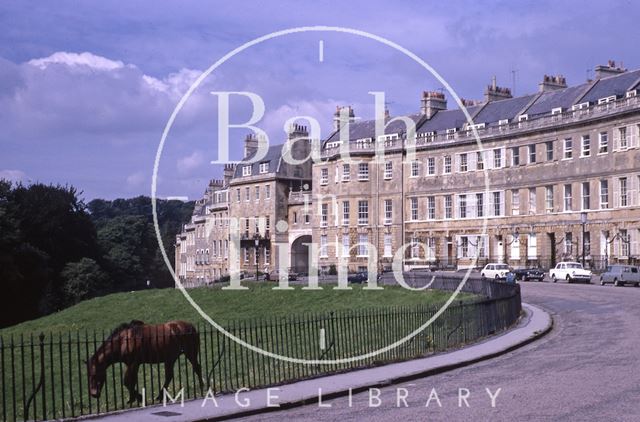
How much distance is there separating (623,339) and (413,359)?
6629mm

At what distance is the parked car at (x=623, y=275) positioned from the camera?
5288 centimetres

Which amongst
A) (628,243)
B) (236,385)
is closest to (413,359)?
(236,385)

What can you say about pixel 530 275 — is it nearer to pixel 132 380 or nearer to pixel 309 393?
pixel 309 393

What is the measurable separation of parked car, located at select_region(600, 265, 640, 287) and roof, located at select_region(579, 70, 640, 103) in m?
19.7

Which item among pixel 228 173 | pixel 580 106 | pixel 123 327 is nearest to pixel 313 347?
pixel 123 327

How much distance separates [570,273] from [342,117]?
41.5 metres

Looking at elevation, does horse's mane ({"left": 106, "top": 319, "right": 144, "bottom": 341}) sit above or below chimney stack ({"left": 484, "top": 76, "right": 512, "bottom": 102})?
below

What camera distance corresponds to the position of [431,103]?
89.1 meters

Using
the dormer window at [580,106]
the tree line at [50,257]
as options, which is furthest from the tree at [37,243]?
the dormer window at [580,106]

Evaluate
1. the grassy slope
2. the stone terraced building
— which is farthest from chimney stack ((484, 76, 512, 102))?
the grassy slope

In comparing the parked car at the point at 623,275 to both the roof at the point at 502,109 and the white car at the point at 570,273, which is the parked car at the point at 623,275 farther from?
the roof at the point at 502,109

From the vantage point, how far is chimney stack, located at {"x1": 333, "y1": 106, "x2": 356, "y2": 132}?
95.3 metres

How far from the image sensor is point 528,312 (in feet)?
115

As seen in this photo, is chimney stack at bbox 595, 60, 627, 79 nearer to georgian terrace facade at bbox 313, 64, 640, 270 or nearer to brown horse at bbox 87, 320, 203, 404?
georgian terrace facade at bbox 313, 64, 640, 270
